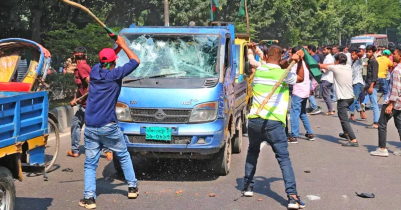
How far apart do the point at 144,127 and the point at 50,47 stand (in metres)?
10.6

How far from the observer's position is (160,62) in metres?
8.40

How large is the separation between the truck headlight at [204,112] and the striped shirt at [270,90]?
90cm

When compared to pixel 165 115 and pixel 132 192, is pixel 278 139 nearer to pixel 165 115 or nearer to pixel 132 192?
pixel 165 115

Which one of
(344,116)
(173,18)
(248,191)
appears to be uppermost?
(173,18)

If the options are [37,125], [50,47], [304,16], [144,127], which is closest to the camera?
[37,125]

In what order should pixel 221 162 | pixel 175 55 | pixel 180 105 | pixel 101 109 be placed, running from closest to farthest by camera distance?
1. pixel 101 109
2. pixel 180 105
3. pixel 221 162
4. pixel 175 55

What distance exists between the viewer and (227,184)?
306 inches

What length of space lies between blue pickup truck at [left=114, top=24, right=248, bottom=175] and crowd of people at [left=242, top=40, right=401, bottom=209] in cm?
60

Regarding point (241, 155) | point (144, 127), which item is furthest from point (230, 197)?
point (241, 155)

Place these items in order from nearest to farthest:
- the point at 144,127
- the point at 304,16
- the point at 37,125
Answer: the point at 37,125 < the point at 144,127 < the point at 304,16

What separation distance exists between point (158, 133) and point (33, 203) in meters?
1.77

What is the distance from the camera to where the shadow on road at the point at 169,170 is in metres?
8.18

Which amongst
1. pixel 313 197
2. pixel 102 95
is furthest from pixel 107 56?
pixel 313 197

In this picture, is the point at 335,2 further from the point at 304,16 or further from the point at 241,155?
the point at 241,155
